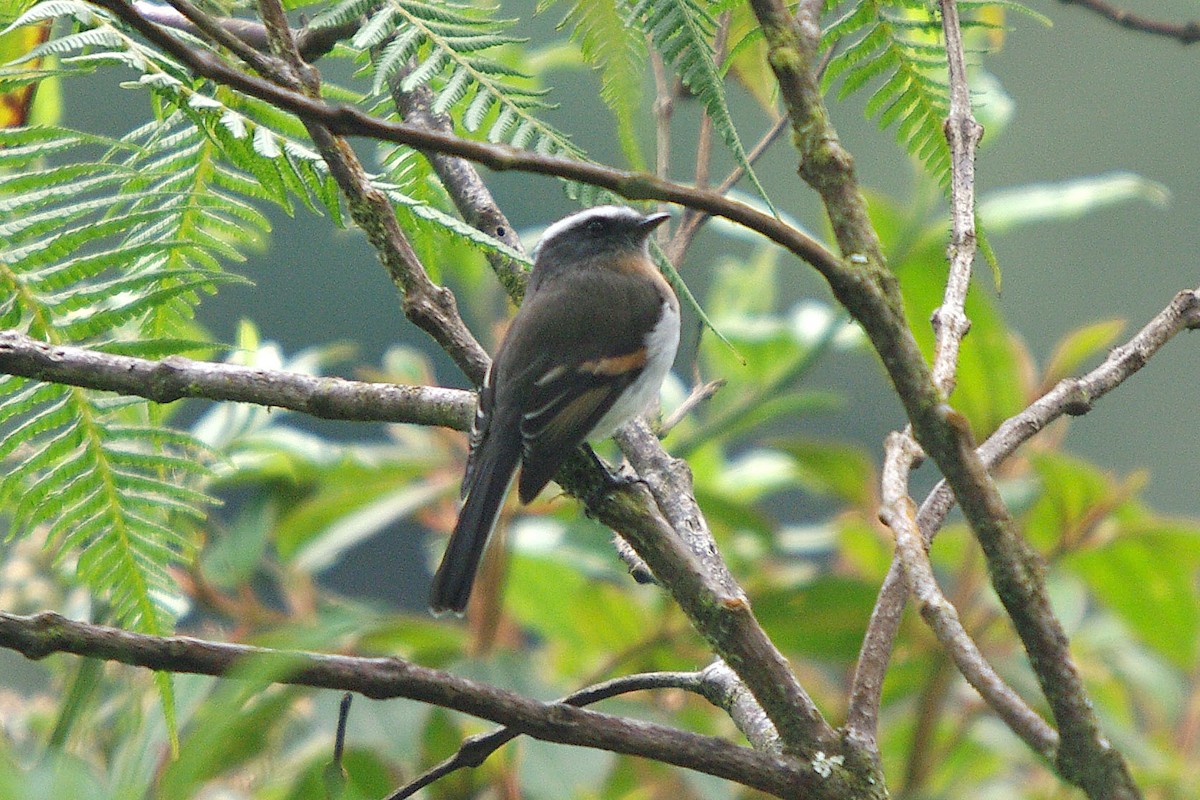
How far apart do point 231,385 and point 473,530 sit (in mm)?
567

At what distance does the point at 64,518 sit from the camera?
100cm

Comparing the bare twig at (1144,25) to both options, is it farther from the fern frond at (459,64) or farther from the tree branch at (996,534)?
the tree branch at (996,534)

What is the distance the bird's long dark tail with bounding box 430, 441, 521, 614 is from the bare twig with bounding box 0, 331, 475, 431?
41 cm

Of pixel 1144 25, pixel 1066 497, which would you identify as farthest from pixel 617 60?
pixel 1066 497

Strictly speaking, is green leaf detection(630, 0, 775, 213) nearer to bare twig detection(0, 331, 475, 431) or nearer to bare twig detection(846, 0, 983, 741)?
bare twig detection(846, 0, 983, 741)

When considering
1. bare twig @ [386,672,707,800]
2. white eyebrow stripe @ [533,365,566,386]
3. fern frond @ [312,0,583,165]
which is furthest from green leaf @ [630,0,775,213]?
white eyebrow stripe @ [533,365,566,386]

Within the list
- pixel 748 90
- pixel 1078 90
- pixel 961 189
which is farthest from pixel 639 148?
pixel 1078 90

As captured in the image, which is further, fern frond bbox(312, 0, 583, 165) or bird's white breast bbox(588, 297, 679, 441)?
bird's white breast bbox(588, 297, 679, 441)

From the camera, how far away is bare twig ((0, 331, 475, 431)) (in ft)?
2.66

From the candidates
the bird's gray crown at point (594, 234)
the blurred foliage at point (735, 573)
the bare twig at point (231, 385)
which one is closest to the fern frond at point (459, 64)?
the bare twig at point (231, 385)

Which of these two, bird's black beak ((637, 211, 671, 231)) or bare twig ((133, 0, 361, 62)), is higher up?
bird's black beak ((637, 211, 671, 231))

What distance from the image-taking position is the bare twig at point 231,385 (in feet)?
2.66

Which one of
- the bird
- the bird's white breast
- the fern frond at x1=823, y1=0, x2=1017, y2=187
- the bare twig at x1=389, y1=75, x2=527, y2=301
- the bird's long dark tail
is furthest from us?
the bird's white breast

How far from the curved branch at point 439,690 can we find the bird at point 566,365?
0.61 metres
